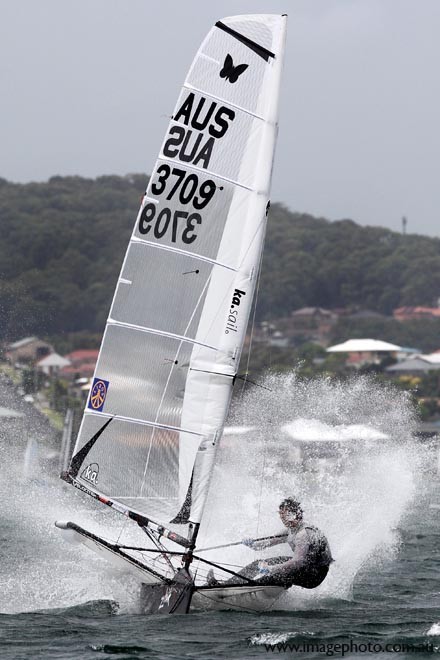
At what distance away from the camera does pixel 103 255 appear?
86062 mm

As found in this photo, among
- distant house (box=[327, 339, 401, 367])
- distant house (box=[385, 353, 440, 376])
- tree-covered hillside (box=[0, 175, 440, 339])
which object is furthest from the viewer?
distant house (box=[327, 339, 401, 367])

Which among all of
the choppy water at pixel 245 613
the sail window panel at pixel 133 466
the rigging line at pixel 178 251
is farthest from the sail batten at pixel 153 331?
the choppy water at pixel 245 613

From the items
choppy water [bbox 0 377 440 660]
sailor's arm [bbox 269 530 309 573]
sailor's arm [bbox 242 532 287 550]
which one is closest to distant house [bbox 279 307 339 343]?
choppy water [bbox 0 377 440 660]

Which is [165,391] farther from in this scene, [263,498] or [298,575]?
[263,498]

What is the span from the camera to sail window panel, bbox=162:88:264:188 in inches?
521

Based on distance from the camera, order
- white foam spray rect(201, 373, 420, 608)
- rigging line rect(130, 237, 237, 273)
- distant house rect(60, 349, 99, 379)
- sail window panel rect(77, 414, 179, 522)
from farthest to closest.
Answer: distant house rect(60, 349, 99, 379)
white foam spray rect(201, 373, 420, 608)
rigging line rect(130, 237, 237, 273)
sail window panel rect(77, 414, 179, 522)

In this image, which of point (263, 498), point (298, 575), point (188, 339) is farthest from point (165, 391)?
point (263, 498)

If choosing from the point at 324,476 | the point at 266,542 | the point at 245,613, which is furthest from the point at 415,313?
the point at 245,613

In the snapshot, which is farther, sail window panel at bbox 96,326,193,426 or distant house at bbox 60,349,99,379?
distant house at bbox 60,349,99,379

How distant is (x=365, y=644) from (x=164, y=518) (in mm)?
2789

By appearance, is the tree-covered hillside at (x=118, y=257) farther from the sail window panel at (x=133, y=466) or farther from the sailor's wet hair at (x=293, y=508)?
the sailor's wet hair at (x=293, y=508)

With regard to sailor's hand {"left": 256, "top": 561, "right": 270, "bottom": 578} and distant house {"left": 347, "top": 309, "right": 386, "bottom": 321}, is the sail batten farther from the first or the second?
distant house {"left": 347, "top": 309, "right": 386, "bottom": 321}

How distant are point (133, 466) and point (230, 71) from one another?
14.2ft

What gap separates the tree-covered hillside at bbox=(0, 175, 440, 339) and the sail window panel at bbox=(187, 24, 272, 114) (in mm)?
55486
